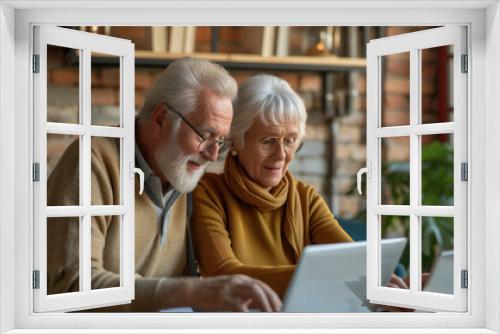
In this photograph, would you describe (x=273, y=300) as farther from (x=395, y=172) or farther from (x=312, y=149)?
(x=312, y=149)

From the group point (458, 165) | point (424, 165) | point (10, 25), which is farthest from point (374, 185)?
point (424, 165)

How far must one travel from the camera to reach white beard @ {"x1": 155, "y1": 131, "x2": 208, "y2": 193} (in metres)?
3.54

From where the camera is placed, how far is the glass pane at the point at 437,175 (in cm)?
470

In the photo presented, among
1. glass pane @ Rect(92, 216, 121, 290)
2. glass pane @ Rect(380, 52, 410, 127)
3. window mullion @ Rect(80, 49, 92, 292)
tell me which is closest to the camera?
window mullion @ Rect(80, 49, 92, 292)

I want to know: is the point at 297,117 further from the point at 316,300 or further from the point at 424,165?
the point at 424,165

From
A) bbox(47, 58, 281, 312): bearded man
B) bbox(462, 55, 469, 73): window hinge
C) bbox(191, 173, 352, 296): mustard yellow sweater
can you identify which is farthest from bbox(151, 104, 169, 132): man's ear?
bbox(462, 55, 469, 73): window hinge

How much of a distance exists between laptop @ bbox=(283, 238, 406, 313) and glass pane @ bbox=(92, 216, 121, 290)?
2.40 ft

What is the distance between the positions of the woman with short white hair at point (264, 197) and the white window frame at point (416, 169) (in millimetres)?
894

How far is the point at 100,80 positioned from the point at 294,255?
2.01 m

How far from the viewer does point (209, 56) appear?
499 centimetres

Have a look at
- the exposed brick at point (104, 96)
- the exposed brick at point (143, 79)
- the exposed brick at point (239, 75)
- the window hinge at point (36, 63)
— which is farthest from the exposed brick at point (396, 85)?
the window hinge at point (36, 63)

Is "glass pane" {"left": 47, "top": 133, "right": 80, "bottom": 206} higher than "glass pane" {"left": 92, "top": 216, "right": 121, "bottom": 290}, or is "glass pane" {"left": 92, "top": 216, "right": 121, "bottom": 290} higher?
"glass pane" {"left": 47, "top": 133, "right": 80, "bottom": 206}

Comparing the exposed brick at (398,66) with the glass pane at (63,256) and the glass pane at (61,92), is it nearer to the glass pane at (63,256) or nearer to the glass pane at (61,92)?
the glass pane at (61,92)

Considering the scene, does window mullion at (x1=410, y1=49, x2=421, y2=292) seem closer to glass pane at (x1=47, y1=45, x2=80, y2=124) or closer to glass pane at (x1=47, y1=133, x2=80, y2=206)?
glass pane at (x1=47, y1=133, x2=80, y2=206)
